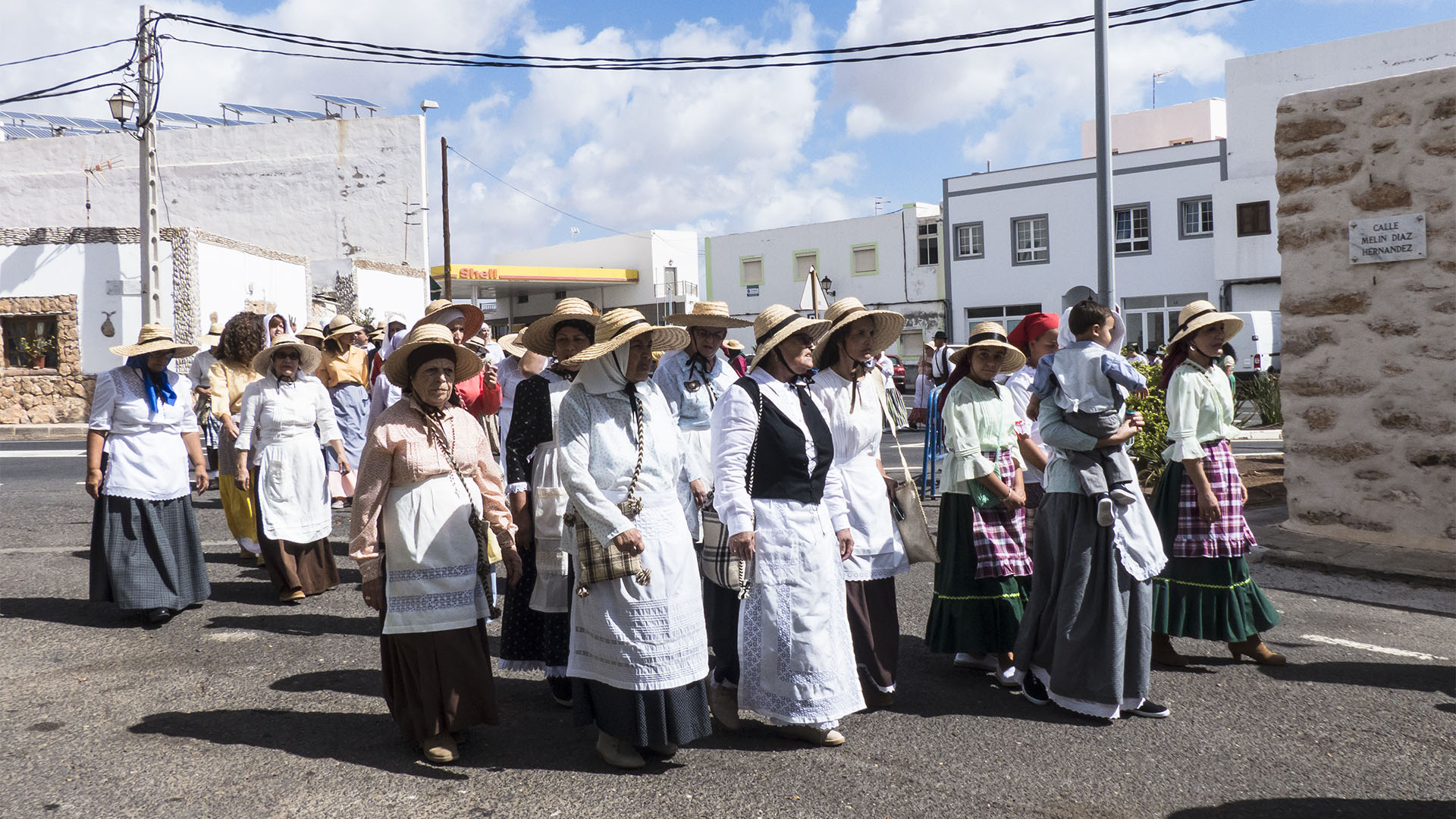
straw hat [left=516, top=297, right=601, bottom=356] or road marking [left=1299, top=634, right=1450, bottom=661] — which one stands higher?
straw hat [left=516, top=297, right=601, bottom=356]

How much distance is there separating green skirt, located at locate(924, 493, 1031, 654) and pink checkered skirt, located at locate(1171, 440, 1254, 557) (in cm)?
89

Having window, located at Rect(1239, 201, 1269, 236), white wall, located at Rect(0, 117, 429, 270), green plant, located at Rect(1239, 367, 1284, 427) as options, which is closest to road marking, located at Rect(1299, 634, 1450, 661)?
green plant, located at Rect(1239, 367, 1284, 427)

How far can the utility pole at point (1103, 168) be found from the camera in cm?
1175

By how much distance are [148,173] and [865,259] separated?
27.3 meters

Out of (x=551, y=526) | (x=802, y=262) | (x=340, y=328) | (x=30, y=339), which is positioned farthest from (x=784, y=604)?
(x=802, y=262)

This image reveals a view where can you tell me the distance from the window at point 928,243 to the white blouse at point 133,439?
116ft

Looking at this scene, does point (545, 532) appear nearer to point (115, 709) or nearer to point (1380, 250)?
point (115, 709)

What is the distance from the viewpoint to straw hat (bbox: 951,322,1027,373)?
5500 mm

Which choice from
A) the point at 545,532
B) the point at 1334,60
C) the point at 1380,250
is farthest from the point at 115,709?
the point at 1334,60

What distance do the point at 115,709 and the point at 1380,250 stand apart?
837 cm

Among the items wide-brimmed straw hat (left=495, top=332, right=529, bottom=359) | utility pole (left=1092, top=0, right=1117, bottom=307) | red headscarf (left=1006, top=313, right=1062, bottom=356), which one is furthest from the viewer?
utility pole (left=1092, top=0, right=1117, bottom=307)

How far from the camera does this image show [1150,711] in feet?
16.0

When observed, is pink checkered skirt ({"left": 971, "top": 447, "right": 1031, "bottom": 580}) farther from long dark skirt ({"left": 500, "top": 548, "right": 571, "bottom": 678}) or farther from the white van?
the white van

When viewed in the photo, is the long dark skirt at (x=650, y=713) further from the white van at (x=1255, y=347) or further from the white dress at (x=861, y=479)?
the white van at (x=1255, y=347)
